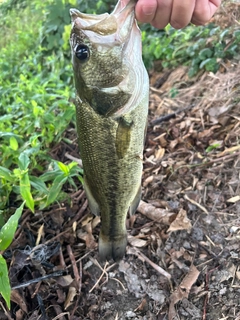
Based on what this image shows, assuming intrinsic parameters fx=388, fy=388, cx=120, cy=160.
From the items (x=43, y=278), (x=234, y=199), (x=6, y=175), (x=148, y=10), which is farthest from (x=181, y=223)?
(x=148, y=10)

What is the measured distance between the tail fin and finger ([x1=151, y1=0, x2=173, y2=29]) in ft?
4.05

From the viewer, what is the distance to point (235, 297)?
2.38 metres

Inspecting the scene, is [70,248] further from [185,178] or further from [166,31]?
[166,31]

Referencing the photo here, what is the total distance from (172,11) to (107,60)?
39cm

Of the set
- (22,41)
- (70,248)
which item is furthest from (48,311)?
(22,41)

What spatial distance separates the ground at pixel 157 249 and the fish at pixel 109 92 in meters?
0.82

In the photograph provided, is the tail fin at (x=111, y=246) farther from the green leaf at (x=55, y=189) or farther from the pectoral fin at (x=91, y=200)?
the green leaf at (x=55, y=189)

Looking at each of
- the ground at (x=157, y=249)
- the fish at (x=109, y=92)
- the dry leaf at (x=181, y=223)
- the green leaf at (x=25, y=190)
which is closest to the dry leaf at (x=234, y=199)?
the ground at (x=157, y=249)

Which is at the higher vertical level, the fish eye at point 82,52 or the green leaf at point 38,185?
the fish eye at point 82,52

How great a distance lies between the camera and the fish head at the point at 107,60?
188 cm

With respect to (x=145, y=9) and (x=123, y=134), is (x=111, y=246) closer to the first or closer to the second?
(x=123, y=134)

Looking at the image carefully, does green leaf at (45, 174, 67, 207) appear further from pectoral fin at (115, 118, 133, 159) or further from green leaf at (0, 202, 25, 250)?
pectoral fin at (115, 118, 133, 159)

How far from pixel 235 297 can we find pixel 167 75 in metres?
2.97

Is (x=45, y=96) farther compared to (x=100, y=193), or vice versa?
(x=45, y=96)
